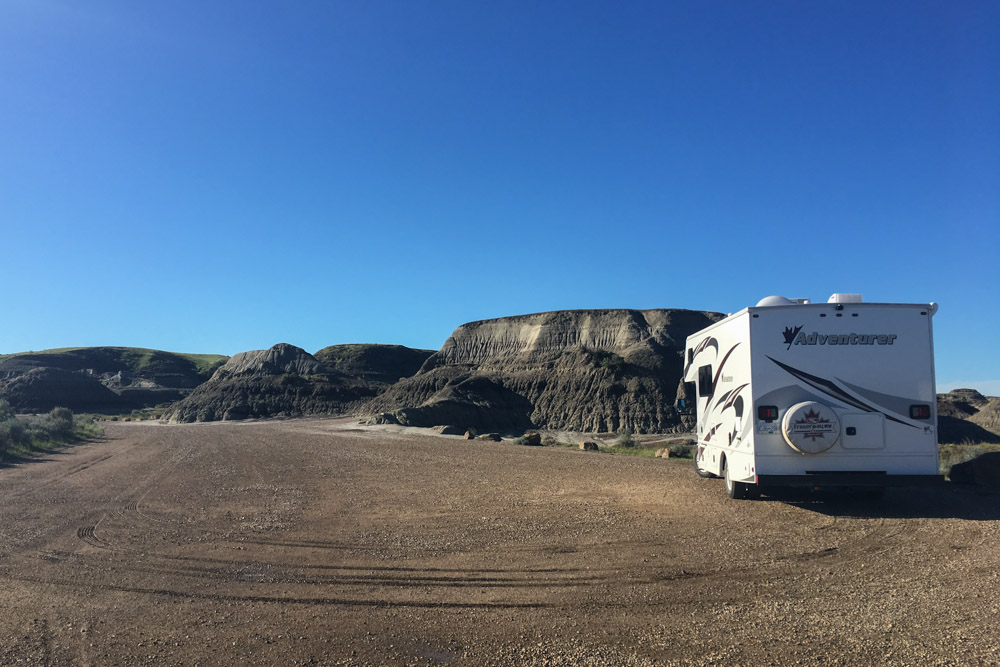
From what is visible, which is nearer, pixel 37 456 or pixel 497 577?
pixel 497 577

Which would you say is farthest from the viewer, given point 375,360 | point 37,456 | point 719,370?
point 375,360

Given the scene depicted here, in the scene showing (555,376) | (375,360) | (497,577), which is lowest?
(497,577)

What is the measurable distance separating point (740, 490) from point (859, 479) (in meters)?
2.07

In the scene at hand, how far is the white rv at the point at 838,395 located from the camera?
10.8m

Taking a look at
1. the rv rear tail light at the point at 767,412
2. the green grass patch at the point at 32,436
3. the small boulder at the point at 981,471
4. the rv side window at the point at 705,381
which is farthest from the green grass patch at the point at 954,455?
the green grass patch at the point at 32,436

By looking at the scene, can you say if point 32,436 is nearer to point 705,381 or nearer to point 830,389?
point 705,381

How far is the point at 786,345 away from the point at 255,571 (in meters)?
8.63

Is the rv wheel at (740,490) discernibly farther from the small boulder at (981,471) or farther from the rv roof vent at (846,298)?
the small boulder at (981,471)

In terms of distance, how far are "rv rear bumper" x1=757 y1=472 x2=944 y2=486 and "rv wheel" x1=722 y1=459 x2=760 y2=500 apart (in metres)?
1.19

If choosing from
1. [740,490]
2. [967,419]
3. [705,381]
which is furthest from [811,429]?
[967,419]

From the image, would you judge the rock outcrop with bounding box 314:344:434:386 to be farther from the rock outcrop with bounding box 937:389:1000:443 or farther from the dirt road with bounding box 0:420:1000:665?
the dirt road with bounding box 0:420:1000:665

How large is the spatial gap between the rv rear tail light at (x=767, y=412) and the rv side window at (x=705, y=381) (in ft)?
8.98

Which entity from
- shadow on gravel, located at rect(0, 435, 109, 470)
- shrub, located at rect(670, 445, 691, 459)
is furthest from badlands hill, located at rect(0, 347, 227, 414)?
shrub, located at rect(670, 445, 691, 459)

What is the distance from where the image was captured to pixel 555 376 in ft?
273
